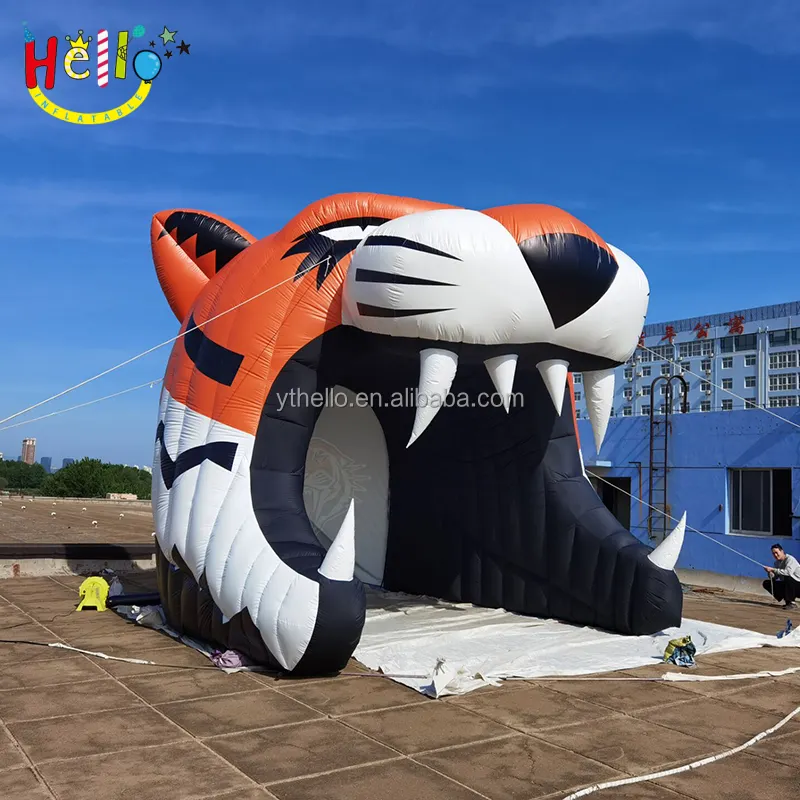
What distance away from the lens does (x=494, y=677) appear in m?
4.50

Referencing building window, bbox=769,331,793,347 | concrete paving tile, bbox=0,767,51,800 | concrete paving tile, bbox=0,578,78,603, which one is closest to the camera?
concrete paving tile, bbox=0,767,51,800

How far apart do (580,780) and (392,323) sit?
8.49 ft

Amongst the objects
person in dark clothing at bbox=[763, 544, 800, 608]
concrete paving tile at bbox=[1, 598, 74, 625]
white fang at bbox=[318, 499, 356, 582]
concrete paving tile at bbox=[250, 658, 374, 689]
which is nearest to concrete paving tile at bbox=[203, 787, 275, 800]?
concrete paving tile at bbox=[250, 658, 374, 689]

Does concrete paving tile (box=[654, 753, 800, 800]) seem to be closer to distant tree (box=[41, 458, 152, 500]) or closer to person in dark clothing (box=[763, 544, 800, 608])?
person in dark clothing (box=[763, 544, 800, 608])

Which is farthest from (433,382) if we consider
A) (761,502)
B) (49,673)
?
(761,502)

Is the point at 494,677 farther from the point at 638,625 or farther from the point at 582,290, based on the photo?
the point at 582,290

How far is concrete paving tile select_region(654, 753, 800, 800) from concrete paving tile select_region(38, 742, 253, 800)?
1.56 meters

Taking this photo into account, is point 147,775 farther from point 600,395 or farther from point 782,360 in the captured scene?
point 782,360

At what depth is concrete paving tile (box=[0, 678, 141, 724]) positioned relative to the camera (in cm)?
383

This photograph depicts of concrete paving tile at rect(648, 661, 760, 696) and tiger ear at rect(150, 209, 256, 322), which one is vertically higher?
tiger ear at rect(150, 209, 256, 322)

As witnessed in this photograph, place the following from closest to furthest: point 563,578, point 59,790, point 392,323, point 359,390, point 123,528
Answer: point 59,790, point 392,323, point 563,578, point 359,390, point 123,528

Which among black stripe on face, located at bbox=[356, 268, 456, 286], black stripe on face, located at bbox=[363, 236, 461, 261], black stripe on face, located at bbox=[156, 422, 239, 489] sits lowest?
black stripe on face, located at bbox=[156, 422, 239, 489]

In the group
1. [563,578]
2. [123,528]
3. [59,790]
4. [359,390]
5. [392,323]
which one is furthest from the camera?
[123,528]

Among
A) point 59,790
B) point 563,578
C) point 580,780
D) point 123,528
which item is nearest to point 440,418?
point 563,578
